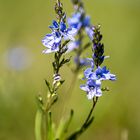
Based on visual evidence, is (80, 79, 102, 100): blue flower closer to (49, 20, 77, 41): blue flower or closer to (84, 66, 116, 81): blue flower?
(84, 66, 116, 81): blue flower

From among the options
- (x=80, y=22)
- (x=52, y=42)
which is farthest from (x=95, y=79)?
(x=80, y=22)

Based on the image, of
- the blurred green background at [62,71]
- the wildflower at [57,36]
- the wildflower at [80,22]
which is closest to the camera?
the wildflower at [57,36]

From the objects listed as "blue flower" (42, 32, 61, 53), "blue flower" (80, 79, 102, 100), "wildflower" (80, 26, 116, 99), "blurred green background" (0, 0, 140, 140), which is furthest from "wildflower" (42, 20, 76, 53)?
"blurred green background" (0, 0, 140, 140)

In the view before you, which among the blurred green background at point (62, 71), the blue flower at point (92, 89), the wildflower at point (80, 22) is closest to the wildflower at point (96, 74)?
the blue flower at point (92, 89)

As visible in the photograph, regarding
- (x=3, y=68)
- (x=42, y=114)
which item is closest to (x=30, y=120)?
(x=42, y=114)

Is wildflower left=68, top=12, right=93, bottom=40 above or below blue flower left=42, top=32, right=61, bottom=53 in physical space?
above

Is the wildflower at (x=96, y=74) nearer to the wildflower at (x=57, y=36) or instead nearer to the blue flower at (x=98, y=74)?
the blue flower at (x=98, y=74)
